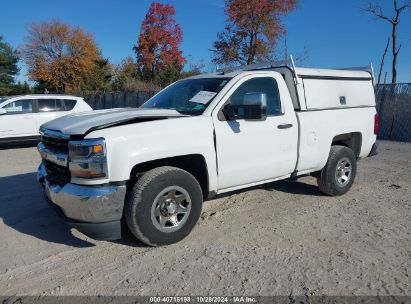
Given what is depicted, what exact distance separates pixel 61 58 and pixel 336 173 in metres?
44.4

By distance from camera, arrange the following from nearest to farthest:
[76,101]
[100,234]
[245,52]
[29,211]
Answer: [100,234] < [29,211] < [76,101] < [245,52]

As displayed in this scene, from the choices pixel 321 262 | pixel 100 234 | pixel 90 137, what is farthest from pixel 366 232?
pixel 90 137

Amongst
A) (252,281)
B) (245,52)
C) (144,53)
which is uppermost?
(144,53)

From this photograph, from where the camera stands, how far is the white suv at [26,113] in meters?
11.2

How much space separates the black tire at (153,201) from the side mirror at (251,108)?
0.92m

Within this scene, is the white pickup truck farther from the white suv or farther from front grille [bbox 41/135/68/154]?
the white suv

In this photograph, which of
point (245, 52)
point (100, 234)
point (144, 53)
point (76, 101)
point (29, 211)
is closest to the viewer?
point (100, 234)

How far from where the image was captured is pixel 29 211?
5.08m

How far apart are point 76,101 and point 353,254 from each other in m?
11.1

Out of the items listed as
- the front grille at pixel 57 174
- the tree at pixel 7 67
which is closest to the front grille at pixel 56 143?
the front grille at pixel 57 174

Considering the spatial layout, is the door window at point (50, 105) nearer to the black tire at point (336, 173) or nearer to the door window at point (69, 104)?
the door window at point (69, 104)

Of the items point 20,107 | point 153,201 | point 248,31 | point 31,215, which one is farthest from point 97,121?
point 248,31

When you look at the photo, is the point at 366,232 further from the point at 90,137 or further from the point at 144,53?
the point at 144,53

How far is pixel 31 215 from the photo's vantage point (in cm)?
492
